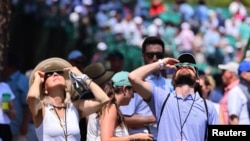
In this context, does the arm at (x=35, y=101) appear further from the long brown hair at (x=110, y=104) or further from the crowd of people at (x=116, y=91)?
the long brown hair at (x=110, y=104)

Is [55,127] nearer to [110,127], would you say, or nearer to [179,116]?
[110,127]

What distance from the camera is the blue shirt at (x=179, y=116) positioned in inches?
400

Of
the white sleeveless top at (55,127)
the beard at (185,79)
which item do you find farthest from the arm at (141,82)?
the white sleeveless top at (55,127)

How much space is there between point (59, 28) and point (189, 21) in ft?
16.0

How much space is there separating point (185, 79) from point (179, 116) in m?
0.40

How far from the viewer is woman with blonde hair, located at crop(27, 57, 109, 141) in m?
10.3

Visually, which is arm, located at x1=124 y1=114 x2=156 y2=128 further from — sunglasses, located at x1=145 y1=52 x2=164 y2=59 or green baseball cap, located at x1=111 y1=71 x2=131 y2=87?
sunglasses, located at x1=145 y1=52 x2=164 y2=59

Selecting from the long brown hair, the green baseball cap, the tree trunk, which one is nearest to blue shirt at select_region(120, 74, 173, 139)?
the green baseball cap

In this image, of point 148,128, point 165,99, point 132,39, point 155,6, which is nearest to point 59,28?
point 132,39

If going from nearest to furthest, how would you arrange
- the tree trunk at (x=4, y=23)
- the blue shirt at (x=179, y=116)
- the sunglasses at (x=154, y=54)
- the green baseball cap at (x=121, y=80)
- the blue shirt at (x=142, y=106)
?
the blue shirt at (x=179, y=116), the green baseball cap at (x=121, y=80), the blue shirt at (x=142, y=106), the sunglasses at (x=154, y=54), the tree trunk at (x=4, y=23)

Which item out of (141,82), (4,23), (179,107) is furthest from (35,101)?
(4,23)

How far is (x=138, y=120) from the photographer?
1153 cm

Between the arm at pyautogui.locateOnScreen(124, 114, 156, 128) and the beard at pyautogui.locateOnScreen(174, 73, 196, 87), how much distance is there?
4.01 ft

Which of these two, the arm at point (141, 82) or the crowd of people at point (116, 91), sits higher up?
the arm at point (141, 82)
